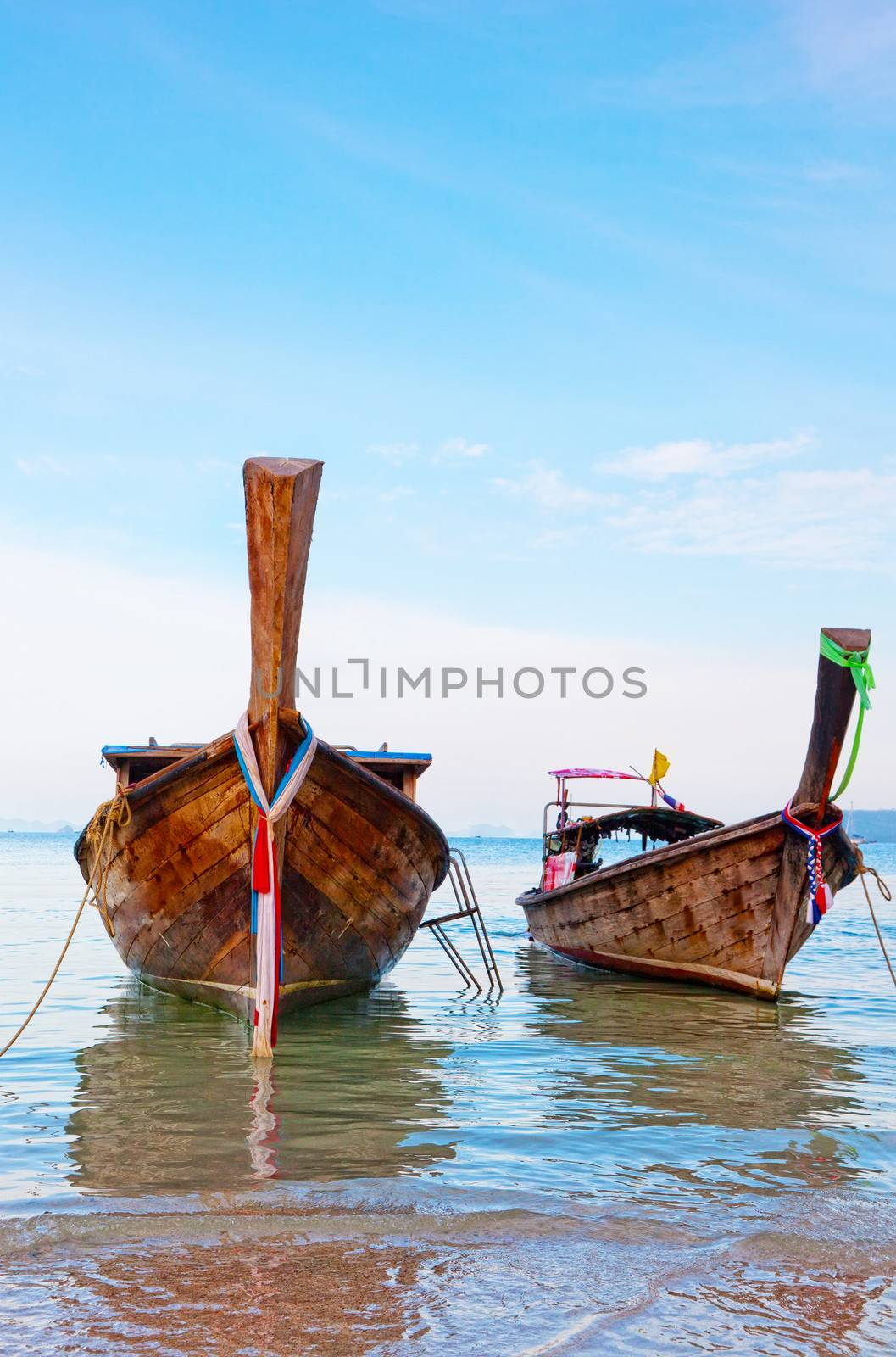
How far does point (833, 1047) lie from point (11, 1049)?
6.95m

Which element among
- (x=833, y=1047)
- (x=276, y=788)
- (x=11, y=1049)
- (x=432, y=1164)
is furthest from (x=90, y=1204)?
(x=833, y=1047)

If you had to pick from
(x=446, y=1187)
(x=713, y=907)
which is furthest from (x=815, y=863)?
(x=446, y=1187)

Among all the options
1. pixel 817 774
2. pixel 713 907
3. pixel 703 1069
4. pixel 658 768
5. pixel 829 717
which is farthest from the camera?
pixel 658 768

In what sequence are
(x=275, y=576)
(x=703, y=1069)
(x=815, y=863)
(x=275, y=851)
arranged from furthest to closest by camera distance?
(x=815, y=863), (x=703, y=1069), (x=275, y=851), (x=275, y=576)

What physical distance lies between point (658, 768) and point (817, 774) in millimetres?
6895

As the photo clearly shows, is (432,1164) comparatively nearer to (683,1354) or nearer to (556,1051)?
(683,1354)

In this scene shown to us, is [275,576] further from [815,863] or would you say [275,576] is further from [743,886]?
[743,886]

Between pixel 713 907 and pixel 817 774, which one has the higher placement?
pixel 817 774

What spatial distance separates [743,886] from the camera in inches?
446

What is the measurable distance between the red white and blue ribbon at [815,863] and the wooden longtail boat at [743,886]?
1cm

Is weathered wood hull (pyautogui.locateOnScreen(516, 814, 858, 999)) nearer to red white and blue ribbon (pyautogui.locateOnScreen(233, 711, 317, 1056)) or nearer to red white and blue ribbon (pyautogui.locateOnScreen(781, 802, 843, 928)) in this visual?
red white and blue ribbon (pyautogui.locateOnScreen(781, 802, 843, 928))

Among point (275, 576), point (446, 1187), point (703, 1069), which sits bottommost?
point (703, 1069)

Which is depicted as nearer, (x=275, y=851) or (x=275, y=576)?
(x=275, y=576)

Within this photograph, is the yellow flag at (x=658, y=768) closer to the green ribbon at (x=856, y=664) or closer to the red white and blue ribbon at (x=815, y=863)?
the red white and blue ribbon at (x=815, y=863)
